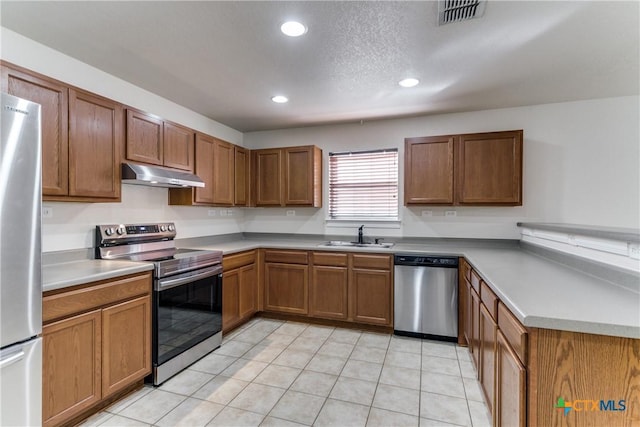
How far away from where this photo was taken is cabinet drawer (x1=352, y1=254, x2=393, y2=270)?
3.31 meters

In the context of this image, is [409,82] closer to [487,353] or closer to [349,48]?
[349,48]

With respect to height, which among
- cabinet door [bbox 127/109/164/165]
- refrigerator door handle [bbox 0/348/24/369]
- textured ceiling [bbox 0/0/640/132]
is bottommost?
refrigerator door handle [bbox 0/348/24/369]

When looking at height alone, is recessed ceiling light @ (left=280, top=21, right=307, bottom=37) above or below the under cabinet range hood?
above

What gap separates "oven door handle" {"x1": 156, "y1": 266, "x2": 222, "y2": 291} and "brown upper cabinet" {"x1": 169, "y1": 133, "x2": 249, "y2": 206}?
0.80 meters

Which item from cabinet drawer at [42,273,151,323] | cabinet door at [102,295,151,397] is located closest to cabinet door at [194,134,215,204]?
→ cabinet drawer at [42,273,151,323]

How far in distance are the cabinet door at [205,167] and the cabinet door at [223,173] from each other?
6 centimetres

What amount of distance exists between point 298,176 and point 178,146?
4.86 ft

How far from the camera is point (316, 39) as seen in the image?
204cm

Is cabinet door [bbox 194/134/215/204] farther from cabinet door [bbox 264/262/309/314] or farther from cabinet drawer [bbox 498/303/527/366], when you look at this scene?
cabinet drawer [bbox 498/303/527/366]

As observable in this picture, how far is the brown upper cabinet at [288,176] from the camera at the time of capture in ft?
12.8

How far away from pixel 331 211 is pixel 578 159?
2.82 m

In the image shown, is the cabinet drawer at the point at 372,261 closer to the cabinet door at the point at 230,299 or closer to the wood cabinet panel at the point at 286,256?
the wood cabinet panel at the point at 286,256

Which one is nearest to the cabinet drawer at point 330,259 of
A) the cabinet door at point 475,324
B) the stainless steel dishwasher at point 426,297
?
the stainless steel dishwasher at point 426,297

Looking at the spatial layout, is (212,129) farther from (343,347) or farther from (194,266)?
(343,347)
